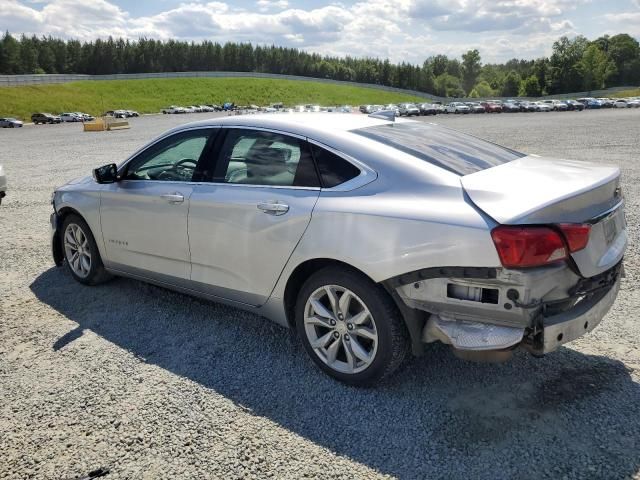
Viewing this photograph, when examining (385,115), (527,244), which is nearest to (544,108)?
(385,115)

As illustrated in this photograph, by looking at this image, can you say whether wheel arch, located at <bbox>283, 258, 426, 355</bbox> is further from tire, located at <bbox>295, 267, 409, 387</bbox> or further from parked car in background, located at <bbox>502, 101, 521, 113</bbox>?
parked car in background, located at <bbox>502, 101, 521, 113</bbox>

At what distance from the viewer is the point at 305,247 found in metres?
3.44

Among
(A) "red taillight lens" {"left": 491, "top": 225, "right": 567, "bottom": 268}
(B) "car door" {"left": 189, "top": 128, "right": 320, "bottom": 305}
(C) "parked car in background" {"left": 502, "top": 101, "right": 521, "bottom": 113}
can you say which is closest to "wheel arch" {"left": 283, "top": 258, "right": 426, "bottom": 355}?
(B) "car door" {"left": 189, "top": 128, "right": 320, "bottom": 305}

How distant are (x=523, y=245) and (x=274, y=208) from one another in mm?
1601

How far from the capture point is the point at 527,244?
2715mm

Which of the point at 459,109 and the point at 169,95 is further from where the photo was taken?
the point at 169,95

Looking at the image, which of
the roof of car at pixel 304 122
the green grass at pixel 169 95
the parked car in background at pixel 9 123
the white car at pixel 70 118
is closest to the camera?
the roof of car at pixel 304 122

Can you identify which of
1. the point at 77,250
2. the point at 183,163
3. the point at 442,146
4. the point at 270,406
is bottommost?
the point at 270,406

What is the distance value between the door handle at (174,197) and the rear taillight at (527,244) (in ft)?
8.01

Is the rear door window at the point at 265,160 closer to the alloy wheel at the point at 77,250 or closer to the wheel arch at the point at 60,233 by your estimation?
the wheel arch at the point at 60,233

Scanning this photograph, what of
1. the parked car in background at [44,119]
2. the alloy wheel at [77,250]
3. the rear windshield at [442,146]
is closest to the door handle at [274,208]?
the rear windshield at [442,146]

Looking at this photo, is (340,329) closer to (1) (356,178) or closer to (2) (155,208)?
(1) (356,178)

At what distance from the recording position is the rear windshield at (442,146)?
342 centimetres

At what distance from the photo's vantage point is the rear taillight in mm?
2717
